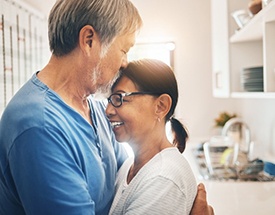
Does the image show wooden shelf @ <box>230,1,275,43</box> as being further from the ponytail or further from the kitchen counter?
the kitchen counter

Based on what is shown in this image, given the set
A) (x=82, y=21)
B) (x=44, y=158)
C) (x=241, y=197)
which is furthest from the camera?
(x=241, y=197)

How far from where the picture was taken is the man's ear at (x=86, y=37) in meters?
0.88

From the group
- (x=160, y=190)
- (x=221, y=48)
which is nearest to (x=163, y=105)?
(x=160, y=190)

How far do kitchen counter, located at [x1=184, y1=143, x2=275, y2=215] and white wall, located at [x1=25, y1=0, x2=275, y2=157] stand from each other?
1795 mm

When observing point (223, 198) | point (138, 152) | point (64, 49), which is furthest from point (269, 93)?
point (64, 49)

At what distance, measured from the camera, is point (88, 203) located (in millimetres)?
811

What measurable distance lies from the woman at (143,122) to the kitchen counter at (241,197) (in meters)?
0.57

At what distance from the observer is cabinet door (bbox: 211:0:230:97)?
7.81 ft

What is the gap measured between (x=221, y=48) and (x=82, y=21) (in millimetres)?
1872

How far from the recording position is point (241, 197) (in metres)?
1.59

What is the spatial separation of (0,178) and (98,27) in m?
0.46

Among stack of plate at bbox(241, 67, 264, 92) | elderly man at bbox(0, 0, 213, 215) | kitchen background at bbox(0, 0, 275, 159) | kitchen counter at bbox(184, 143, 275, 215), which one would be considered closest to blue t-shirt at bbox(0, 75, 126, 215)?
elderly man at bbox(0, 0, 213, 215)

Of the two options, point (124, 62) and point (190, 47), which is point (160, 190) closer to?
point (124, 62)

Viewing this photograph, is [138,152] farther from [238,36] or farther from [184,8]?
[184,8]
